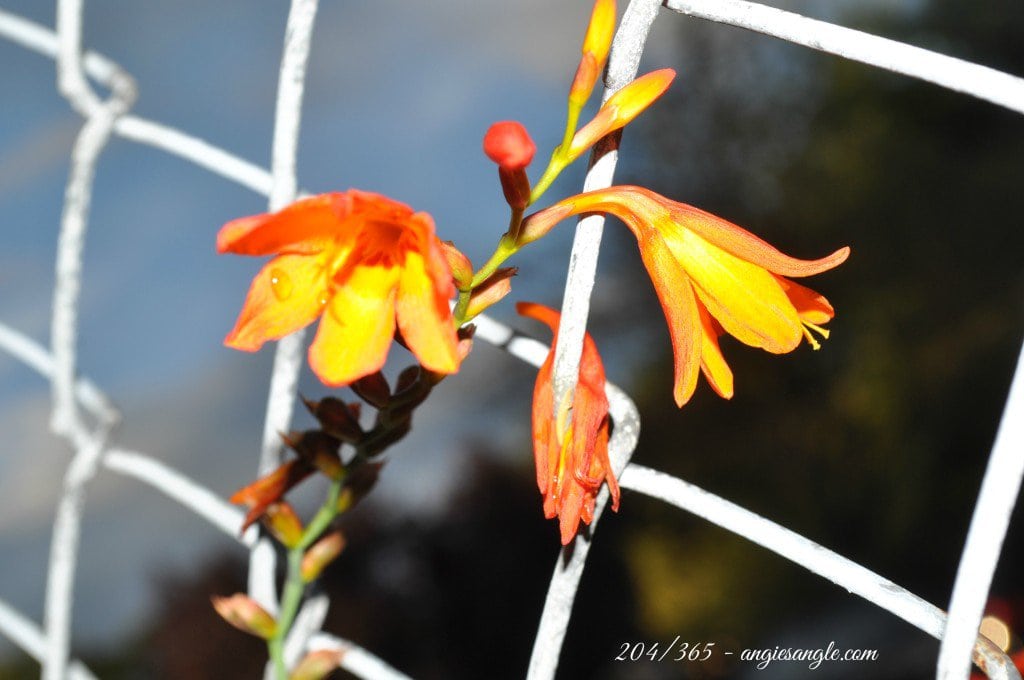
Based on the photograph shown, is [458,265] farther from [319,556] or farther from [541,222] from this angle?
[319,556]

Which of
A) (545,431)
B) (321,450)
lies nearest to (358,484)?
(321,450)

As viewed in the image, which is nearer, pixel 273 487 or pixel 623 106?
pixel 623 106

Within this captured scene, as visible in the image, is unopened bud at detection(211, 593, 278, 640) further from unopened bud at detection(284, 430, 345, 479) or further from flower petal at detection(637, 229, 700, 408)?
flower petal at detection(637, 229, 700, 408)

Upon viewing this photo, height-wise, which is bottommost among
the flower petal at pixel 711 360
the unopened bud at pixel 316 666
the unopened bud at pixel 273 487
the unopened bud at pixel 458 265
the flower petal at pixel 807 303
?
the unopened bud at pixel 316 666

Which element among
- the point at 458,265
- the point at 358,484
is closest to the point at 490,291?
the point at 458,265

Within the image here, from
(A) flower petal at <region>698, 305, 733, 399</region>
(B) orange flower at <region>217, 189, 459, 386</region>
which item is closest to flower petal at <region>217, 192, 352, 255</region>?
(B) orange flower at <region>217, 189, 459, 386</region>

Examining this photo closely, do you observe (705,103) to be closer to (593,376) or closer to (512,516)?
(512,516)

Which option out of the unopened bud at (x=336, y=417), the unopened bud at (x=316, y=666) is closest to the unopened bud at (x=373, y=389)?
the unopened bud at (x=336, y=417)

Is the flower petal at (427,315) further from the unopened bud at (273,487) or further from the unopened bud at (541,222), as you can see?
the unopened bud at (273,487)
